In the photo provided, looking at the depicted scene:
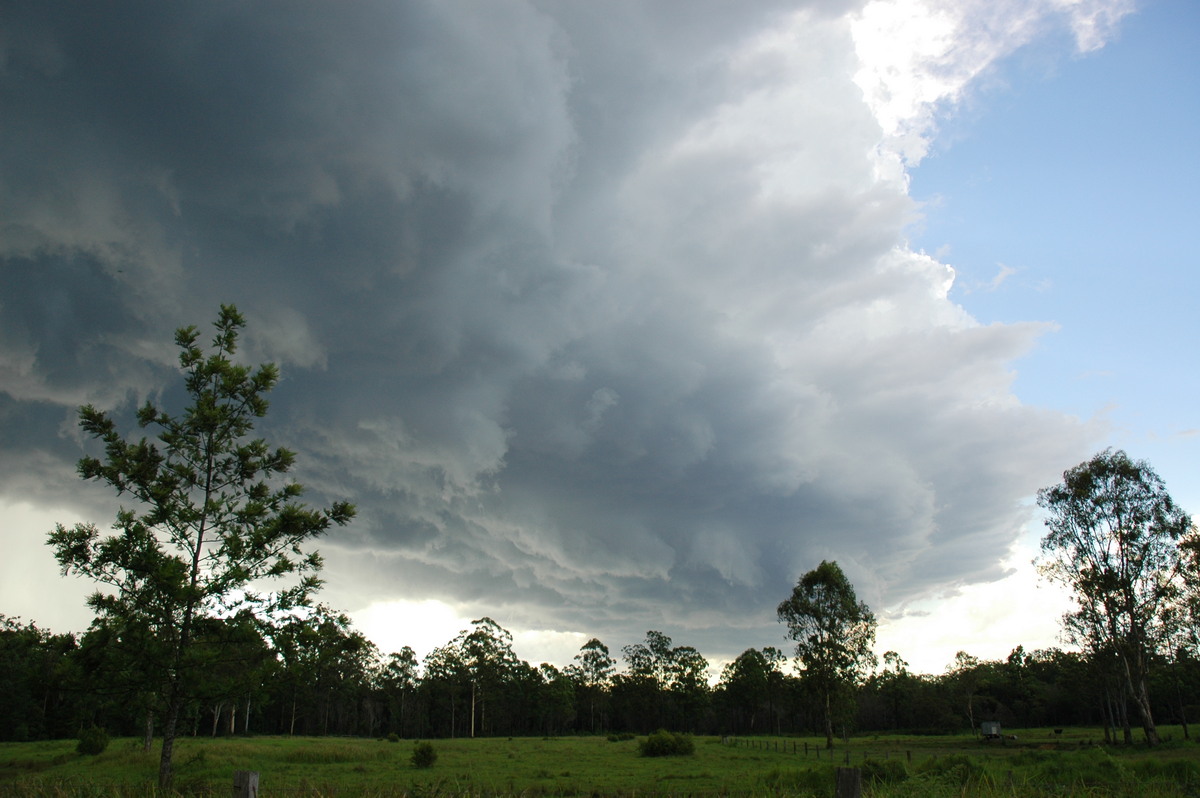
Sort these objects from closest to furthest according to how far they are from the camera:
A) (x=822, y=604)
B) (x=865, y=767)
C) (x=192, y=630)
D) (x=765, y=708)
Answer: (x=192, y=630)
(x=865, y=767)
(x=822, y=604)
(x=765, y=708)

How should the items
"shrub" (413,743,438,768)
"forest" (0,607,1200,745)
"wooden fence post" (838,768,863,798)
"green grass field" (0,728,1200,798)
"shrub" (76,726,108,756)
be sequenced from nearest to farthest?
1. "wooden fence post" (838,768,863,798)
2. "green grass field" (0,728,1200,798)
3. "shrub" (413,743,438,768)
4. "shrub" (76,726,108,756)
5. "forest" (0,607,1200,745)

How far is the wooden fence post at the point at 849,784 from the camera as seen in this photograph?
797 centimetres

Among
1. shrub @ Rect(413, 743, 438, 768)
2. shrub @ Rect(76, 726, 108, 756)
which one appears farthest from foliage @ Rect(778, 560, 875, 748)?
shrub @ Rect(76, 726, 108, 756)

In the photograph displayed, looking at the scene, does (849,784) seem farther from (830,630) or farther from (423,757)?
(830,630)

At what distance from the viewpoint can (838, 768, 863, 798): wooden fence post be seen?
7.97m

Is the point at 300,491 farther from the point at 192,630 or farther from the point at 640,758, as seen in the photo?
the point at 640,758

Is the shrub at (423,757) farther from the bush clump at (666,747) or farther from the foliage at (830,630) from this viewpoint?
the foliage at (830,630)

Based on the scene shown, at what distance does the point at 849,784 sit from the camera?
8.07 metres

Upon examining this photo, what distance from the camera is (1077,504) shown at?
4862 cm

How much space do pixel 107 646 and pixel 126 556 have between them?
6.67 feet

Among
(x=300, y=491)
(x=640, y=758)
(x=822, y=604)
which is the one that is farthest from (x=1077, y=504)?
(x=300, y=491)

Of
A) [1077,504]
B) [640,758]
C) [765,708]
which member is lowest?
[765,708]

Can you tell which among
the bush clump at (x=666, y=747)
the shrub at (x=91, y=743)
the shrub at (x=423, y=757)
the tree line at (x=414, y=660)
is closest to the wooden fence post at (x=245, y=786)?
the tree line at (x=414, y=660)

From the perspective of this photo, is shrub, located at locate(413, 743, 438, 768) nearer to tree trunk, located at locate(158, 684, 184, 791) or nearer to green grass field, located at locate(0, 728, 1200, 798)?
green grass field, located at locate(0, 728, 1200, 798)
